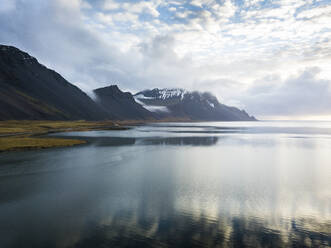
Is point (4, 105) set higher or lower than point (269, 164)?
higher

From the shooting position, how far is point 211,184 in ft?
89.4

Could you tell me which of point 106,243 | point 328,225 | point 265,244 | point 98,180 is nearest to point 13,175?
point 98,180

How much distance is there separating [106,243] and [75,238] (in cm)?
215

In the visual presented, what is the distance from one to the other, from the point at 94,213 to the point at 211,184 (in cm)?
1428

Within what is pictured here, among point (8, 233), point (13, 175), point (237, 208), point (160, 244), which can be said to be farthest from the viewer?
point (13, 175)

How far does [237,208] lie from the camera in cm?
1973

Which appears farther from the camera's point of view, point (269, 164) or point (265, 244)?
point (269, 164)

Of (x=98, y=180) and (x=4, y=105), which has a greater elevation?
(x=4, y=105)

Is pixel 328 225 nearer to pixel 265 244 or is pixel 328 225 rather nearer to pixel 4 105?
pixel 265 244

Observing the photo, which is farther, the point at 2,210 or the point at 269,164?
the point at 269,164

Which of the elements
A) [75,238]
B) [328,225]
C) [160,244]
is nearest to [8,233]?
[75,238]

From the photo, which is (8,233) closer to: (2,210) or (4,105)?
(2,210)

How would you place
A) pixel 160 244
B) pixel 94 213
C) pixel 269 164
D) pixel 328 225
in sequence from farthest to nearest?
pixel 269 164
pixel 94 213
pixel 328 225
pixel 160 244

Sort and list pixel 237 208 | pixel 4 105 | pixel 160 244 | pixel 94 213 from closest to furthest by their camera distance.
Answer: pixel 160 244
pixel 94 213
pixel 237 208
pixel 4 105
